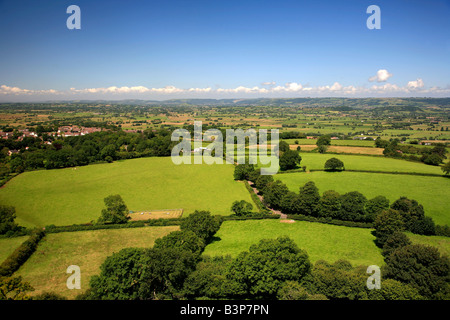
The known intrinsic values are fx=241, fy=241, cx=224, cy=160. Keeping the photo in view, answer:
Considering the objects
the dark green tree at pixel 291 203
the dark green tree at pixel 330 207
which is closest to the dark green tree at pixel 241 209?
the dark green tree at pixel 291 203

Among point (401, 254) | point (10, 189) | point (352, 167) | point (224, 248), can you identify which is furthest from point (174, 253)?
point (352, 167)

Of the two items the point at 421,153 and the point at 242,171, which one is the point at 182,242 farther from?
the point at 421,153

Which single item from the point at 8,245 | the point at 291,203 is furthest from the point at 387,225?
the point at 8,245

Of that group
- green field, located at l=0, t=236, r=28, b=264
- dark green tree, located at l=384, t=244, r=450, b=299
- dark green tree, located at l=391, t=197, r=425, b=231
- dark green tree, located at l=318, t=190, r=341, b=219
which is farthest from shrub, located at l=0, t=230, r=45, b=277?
dark green tree, located at l=391, t=197, r=425, b=231

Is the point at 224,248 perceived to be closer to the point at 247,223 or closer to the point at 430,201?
the point at 247,223

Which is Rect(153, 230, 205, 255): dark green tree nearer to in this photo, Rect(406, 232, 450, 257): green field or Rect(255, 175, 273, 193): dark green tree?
Rect(255, 175, 273, 193): dark green tree

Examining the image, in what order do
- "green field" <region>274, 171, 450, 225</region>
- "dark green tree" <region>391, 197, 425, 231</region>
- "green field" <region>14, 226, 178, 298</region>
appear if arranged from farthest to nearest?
1. "green field" <region>274, 171, 450, 225</region>
2. "dark green tree" <region>391, 197, 425, 231</region>
3. "green field" <region>14, 226, 178, 298</region>
